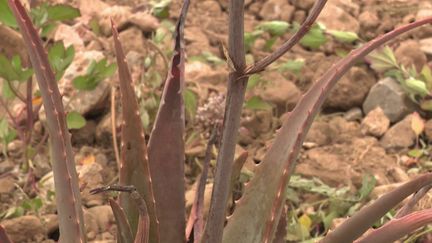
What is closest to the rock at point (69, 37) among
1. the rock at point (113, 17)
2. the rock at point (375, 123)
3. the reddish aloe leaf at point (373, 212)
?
the rock at point (113, 17)

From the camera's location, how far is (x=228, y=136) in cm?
93

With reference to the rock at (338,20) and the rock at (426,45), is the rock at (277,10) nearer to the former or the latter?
the rock at (338,20)

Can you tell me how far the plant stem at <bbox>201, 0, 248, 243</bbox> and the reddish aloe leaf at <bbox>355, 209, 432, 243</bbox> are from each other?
0.25 m

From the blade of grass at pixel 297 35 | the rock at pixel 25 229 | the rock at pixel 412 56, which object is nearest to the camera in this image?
the blade of grass at pixel 297 35

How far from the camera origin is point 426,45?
8.69 ft

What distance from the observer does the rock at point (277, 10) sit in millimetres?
2828

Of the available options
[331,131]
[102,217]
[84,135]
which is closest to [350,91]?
[331,131]

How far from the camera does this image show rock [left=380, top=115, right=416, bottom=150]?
2244mm

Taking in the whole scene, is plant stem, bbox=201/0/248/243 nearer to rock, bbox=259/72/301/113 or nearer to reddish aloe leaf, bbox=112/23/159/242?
reddish aloe leaf, bbox=112/23/159/242

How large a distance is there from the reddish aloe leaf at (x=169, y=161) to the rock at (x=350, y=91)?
1.35m

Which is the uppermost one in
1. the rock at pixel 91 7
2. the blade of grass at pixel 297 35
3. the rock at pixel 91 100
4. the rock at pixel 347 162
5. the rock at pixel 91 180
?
the blade of grass at pixel 297 35

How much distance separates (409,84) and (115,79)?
94cm

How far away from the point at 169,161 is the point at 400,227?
1.19 ft

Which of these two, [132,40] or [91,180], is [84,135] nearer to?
[91,180]
